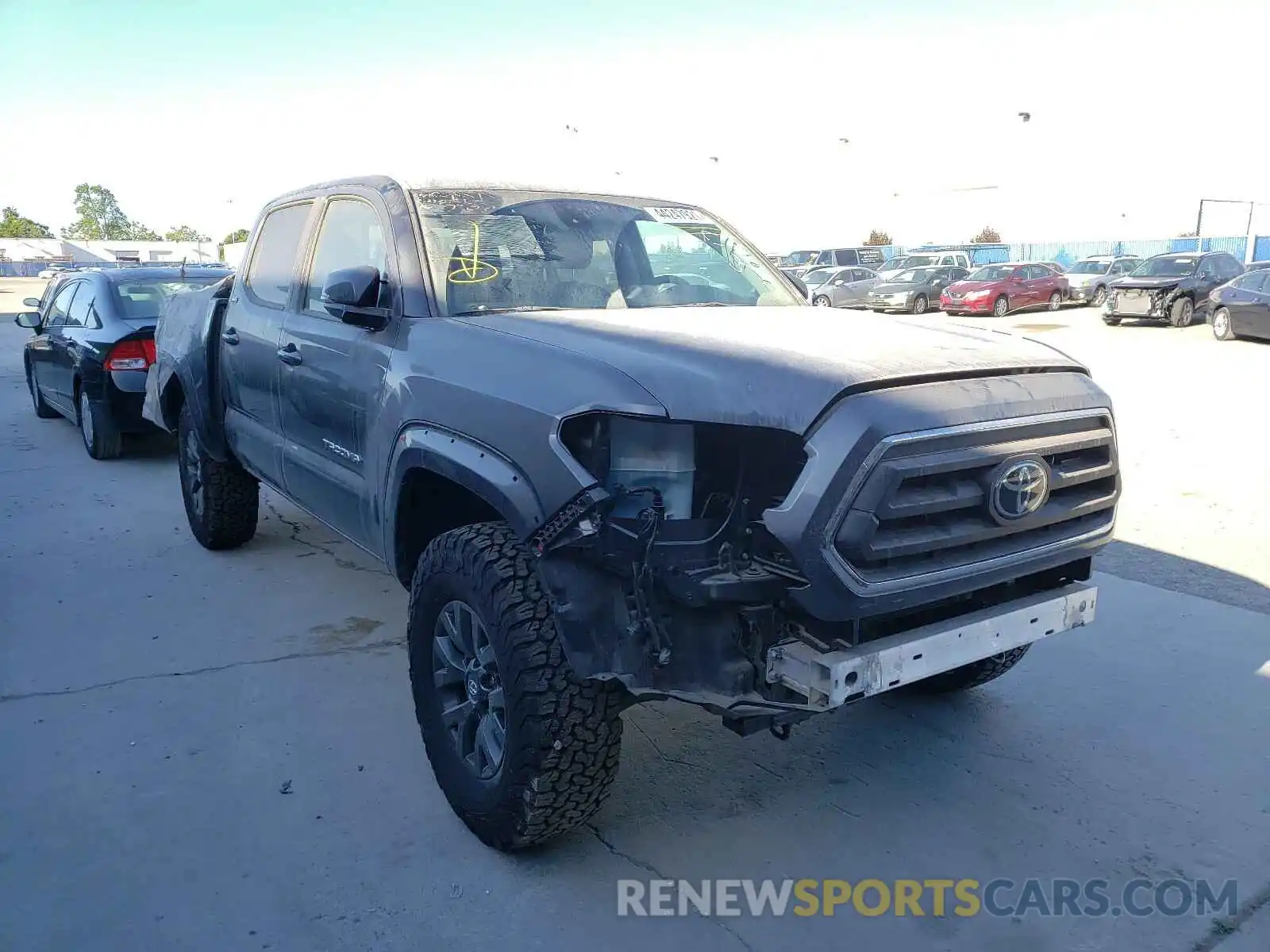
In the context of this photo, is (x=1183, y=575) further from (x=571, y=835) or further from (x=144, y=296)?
(x=144, y=296)

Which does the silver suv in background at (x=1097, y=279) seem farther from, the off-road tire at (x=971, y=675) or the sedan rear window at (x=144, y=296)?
the off-road tire at (x=971, y=675)

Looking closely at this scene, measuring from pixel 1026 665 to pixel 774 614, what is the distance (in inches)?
91.1

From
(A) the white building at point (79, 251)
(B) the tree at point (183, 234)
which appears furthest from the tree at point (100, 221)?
(A) the white building at point (79, 251)

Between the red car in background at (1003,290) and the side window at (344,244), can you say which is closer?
the side window at (344,244)

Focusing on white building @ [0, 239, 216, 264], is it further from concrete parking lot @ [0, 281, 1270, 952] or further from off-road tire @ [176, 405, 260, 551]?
concrete parking lot @ [0, 281, 1270, 952]

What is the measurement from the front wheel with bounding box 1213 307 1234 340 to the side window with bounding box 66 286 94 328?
17.9 m

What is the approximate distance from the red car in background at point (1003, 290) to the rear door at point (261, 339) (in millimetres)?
22991

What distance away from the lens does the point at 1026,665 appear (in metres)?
4.45

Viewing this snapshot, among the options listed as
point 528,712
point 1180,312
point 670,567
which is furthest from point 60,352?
point 1180,312

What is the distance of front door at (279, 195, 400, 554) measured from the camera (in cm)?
371

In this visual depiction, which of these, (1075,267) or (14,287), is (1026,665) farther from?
(14,287)

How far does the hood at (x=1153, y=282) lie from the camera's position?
846 inches

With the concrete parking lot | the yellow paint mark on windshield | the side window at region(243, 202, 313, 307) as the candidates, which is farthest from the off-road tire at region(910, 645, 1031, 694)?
the side window at region(243, 202, 313, 307)

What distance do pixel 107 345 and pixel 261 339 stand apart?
14.8 feet
